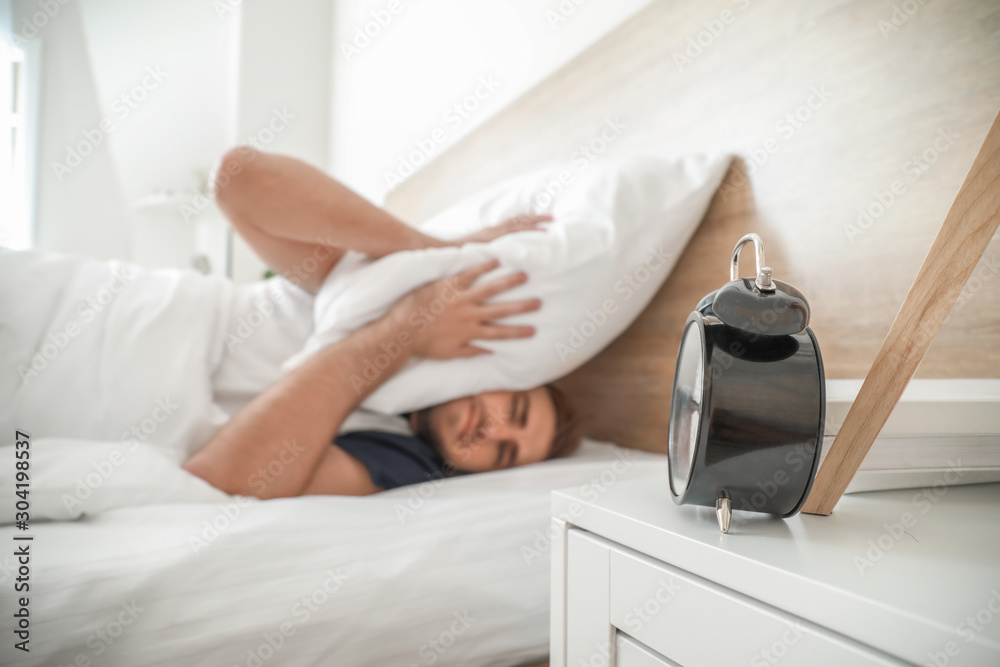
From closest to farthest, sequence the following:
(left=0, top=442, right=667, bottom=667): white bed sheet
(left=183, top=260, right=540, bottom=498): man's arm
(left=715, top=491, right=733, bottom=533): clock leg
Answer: (left=715, top=491, right=733, bottom=533): clock leg < (left=0, top=442, right=667, bottom=667): white bed sheet < (left=183, top=260, right=540, bottom=498): man's arm

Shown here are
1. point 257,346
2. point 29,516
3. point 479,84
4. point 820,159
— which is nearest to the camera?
point 29,516

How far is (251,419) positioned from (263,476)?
0.30 feet

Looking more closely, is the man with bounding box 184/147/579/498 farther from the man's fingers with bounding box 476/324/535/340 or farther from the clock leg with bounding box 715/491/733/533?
the clock leg with bounding box 715/491/733/533

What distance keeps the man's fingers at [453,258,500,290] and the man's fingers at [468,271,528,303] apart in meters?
0.02

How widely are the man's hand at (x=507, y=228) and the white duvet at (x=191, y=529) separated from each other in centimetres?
42

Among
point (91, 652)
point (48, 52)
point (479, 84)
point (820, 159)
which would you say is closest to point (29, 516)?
point (91, 652)

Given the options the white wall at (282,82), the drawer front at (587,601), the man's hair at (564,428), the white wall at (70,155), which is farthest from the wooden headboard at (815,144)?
the white wall at (70,155)

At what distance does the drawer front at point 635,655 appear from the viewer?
38 cm

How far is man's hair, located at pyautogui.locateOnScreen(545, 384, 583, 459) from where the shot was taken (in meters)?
0.97

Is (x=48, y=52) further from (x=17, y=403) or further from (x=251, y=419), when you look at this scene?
(x=251, y=419)

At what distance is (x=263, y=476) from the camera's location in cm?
79

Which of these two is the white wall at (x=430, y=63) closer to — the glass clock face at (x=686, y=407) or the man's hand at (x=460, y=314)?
the man's hand at (x=460, y=314)

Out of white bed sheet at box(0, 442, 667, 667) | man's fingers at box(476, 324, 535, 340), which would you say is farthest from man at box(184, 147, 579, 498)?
white bed sheet at box(0, 442, 667, 667)

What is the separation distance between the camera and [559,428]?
38.0 inches
